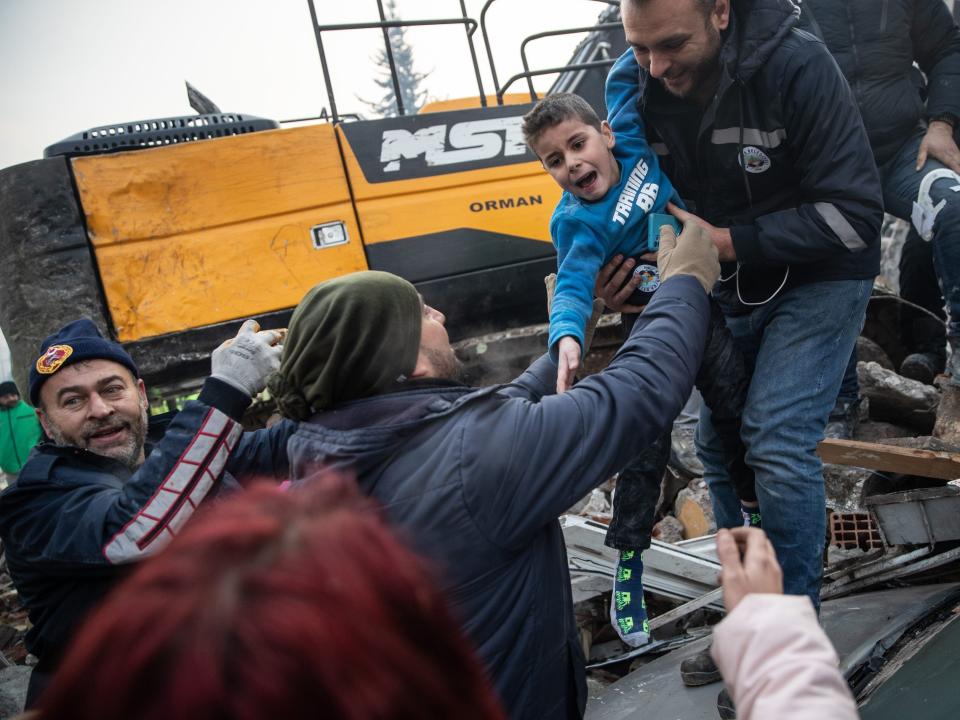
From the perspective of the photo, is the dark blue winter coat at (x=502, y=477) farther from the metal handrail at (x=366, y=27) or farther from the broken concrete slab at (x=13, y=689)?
the metal handrail at (x=366, y=27)

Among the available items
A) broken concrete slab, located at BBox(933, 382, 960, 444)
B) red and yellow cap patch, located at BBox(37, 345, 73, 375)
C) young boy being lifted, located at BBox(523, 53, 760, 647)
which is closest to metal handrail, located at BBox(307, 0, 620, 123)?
young boy being lifted, located at BBox(523, 53, 760, 647)

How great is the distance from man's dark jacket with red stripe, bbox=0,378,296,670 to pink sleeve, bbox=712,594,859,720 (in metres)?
1.58

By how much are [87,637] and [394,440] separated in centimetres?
93

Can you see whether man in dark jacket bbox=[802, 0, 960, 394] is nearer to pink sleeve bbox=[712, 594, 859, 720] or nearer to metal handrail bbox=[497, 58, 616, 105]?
metal handrail bbox=[497, 58, 616, 105]

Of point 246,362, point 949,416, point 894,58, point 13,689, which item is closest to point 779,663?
point 246,362

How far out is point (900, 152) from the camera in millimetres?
3277

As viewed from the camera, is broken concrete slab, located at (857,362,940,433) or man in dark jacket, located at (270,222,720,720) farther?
broken concrete slab, located at (857,362,940,433)

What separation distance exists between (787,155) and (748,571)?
156cm

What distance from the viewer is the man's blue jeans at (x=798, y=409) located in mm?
2158

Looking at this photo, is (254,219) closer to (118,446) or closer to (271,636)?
(118,446)

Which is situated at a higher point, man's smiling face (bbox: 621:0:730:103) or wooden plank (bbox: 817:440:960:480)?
man's smiling face (bbox: 621:0:730:103)

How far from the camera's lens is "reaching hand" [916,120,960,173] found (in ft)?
10.3

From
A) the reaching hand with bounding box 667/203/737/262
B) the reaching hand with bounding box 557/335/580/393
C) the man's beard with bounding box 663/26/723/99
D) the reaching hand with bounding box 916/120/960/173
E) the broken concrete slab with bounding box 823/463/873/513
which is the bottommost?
the broken concrete slab with bounding box 823/463/873/513

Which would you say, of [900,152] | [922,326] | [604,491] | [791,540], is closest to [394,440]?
[791,540]
